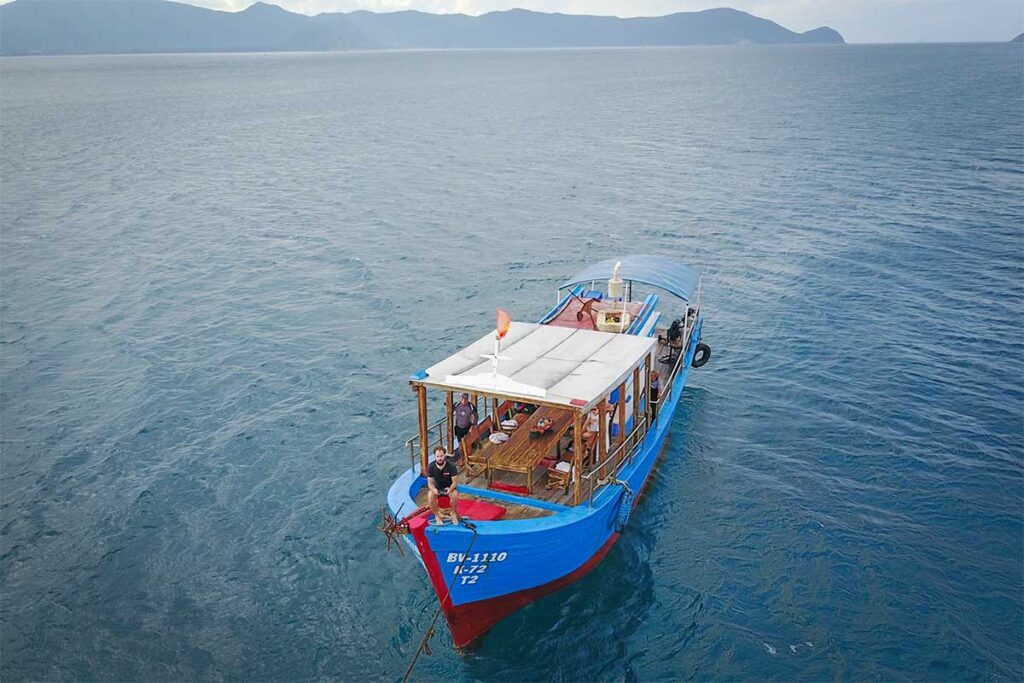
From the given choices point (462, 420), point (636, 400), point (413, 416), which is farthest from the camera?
point (413, 416)

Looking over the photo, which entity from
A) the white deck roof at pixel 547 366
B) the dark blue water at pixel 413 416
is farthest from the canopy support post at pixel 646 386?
the dark blue water at pixel 413 416

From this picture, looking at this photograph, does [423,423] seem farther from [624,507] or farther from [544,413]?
[624,507]

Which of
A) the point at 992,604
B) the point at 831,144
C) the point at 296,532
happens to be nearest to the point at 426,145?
the point at 831,144

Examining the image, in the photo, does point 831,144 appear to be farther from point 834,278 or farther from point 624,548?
point 624,548

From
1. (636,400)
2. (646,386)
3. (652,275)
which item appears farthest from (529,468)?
(652,275)

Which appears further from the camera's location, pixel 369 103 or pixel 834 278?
pixel 369 103

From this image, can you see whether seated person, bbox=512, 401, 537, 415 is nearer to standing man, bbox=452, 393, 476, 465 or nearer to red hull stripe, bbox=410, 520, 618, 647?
standing man, bbox=452, 393, 476, 465

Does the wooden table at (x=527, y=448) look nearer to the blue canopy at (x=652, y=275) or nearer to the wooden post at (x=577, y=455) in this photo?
the wooden post at (x=577, y=455)
